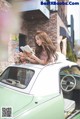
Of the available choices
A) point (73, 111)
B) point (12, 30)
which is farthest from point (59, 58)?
point (12, 30)

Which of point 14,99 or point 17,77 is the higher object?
point 17,77

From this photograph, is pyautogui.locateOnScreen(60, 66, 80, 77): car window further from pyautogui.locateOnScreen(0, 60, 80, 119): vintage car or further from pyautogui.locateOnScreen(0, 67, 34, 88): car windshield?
pyautogui.locateOnScreen(0, 67, 34, 88): car windshield

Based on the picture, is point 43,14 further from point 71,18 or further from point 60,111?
point 71,18

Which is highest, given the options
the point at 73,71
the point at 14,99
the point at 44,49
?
the point at 44,49

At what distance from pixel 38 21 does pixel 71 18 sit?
13491mm

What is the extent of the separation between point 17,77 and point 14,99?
0.74m

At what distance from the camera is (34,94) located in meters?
2.79

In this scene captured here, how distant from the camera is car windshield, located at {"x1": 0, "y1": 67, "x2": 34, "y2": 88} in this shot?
308cm

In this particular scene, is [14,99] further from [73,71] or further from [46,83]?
[73,71]

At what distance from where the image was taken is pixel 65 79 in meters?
3.99

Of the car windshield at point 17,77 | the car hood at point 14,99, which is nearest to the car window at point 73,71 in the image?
the car windshield at point 17,77

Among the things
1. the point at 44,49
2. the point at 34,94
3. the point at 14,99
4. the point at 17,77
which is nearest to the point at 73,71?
the point at 44,49

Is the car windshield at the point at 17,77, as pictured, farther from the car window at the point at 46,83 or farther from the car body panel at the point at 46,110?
the car body panel at the point at 46,110

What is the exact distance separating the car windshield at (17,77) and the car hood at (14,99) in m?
0.21
